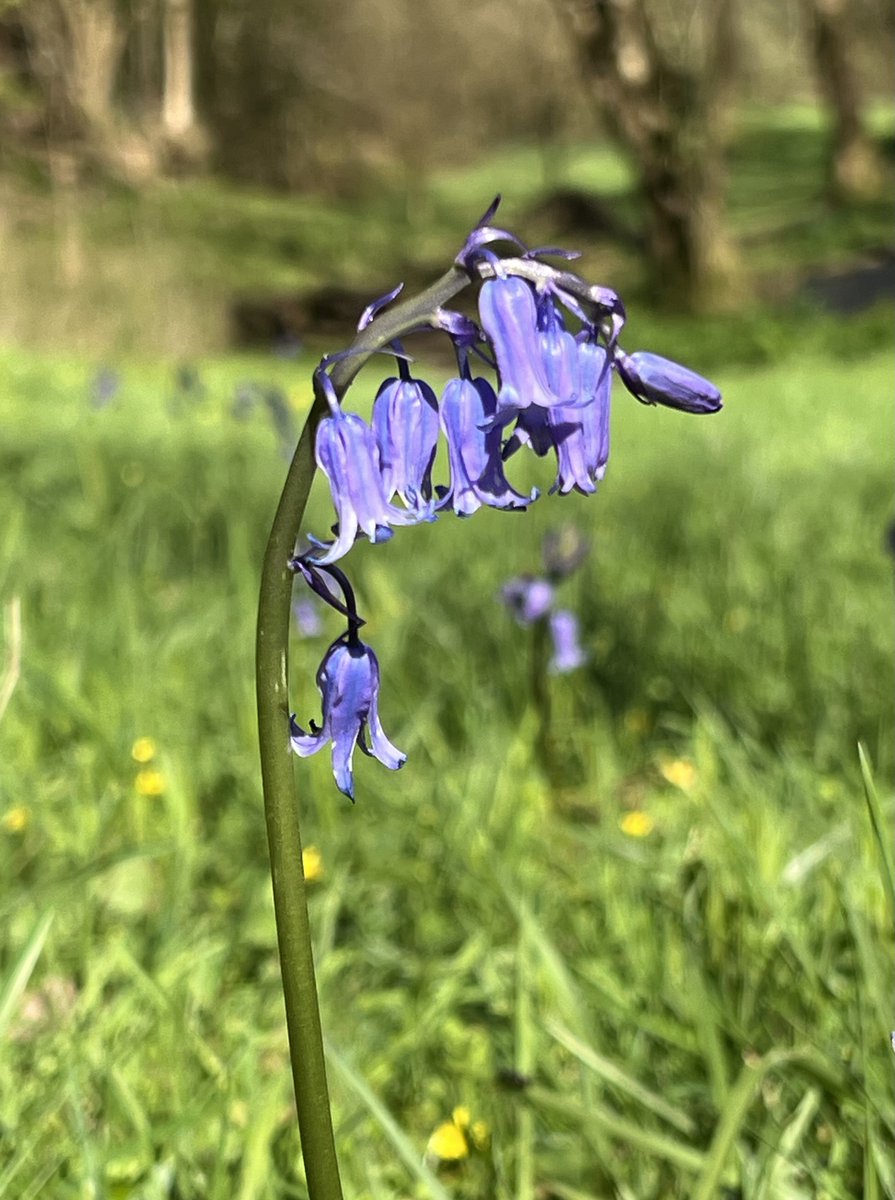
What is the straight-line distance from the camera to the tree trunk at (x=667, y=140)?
12.1 meters

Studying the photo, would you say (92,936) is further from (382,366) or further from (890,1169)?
(382,366)

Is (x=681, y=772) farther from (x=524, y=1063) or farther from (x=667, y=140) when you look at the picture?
(x=667, y=140)

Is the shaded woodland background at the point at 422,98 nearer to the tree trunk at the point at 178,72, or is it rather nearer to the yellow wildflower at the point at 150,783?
the tree trunk at the point at 178,72

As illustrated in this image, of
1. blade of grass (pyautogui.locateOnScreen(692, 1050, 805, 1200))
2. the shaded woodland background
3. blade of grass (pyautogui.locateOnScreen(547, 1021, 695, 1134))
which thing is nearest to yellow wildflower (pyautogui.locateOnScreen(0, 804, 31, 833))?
blade of grass (pyautogui.locateOnScreen(547, 1021, 695, 1134))

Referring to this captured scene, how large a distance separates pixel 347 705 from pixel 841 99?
20.1 meters

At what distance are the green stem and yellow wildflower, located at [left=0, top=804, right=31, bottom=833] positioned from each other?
1.28 m

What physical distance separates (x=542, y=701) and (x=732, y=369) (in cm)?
823

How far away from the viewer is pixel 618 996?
4.75ft

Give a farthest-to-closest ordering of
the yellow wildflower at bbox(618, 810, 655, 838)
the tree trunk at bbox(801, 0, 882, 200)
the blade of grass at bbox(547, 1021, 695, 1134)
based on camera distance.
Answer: the tree trunk at bbox(801, 0, 882, 200) → the yellow wildflower at bbox(618, 810, 655, 838) → the blade of grass at bbox(547, 1021, 695, 1134)

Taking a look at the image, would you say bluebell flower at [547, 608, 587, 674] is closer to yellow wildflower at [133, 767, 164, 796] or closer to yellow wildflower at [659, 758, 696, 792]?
yellow wildflower at [659, 758, 696, 792]

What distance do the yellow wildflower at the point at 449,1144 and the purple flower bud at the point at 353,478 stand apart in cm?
85

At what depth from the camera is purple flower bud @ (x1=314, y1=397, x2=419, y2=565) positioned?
0.72 meters

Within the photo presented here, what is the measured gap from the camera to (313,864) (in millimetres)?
1951

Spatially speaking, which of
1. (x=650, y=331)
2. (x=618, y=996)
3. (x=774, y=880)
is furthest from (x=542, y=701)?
(x=650, y=331)
